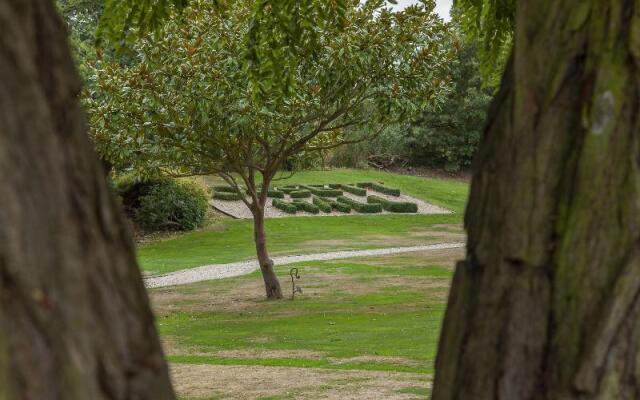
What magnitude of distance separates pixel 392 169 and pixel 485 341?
193ft

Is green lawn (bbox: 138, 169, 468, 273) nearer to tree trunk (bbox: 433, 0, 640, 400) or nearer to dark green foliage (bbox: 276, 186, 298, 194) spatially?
dark green foliage (bbox: 276, 186, 298, 194)

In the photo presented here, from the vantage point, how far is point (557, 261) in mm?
2309

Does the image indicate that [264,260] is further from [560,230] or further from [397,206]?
[397,206]

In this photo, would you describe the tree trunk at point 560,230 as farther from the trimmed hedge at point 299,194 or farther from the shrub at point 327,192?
the shrub at point 327,192

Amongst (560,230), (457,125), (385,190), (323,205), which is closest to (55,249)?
(560,230)

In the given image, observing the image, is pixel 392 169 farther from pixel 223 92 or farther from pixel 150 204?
pixel 223 92

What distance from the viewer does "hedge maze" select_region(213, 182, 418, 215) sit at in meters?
44.0

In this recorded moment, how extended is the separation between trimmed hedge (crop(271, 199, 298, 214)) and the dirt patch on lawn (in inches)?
1247

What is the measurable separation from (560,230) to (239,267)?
2782 centimetres

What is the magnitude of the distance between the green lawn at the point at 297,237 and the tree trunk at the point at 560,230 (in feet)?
89.9

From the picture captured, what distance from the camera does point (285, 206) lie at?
4322 cm

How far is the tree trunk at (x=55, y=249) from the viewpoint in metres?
1.57

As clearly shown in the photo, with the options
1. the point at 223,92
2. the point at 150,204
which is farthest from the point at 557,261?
the point at 150,204

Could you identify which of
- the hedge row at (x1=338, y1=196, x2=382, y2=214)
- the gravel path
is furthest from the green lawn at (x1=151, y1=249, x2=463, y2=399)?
the hedge row at (x1=338, y1=196, x2=382, y2=214)
